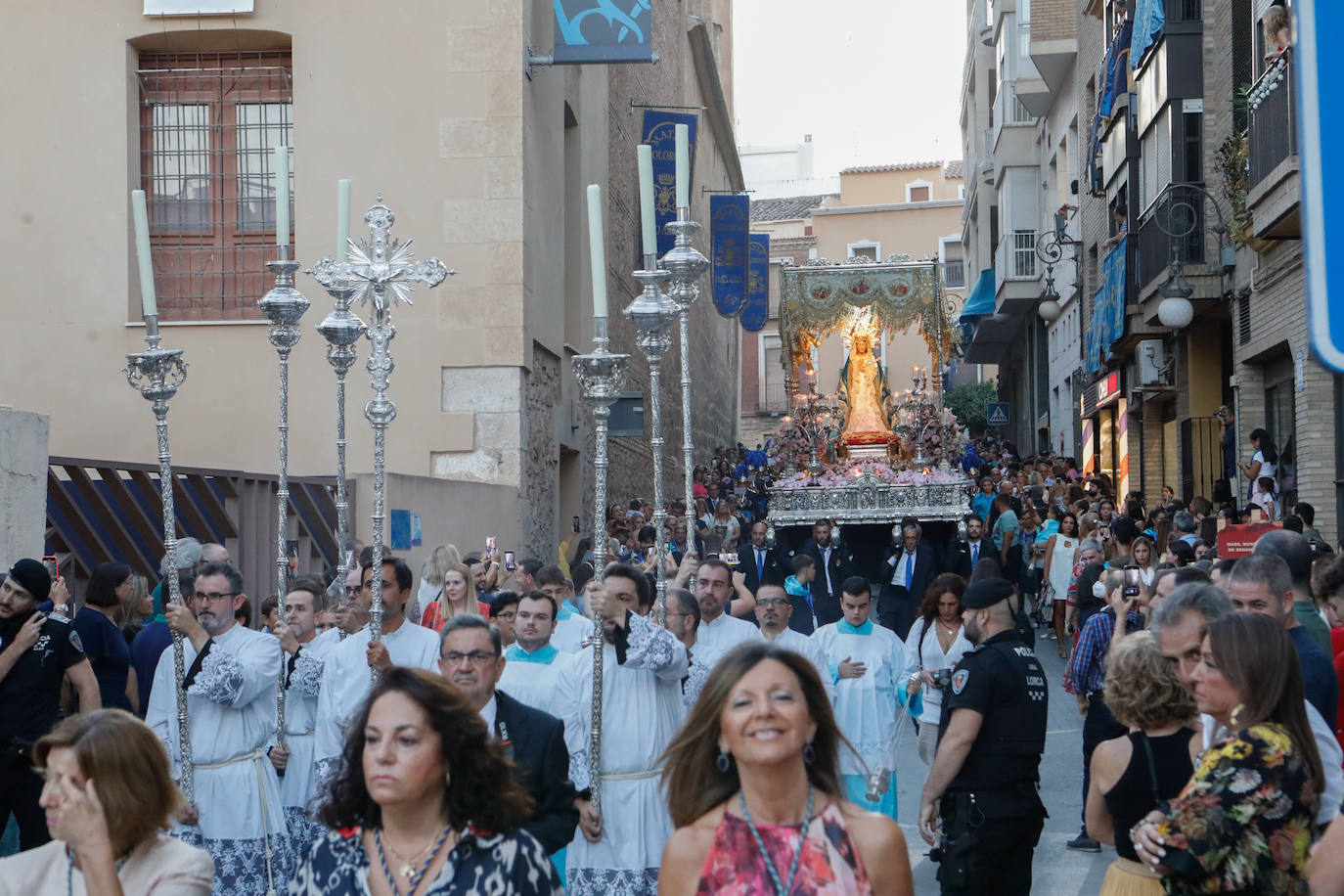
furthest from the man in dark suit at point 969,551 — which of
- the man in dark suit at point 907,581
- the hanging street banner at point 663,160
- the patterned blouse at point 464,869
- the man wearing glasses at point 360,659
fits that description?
the patterned blouse at point 464,869

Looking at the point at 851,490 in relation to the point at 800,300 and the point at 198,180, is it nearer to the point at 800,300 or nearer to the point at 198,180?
the point at 800,300

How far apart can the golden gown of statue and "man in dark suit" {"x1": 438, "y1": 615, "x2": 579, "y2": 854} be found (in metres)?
23.4

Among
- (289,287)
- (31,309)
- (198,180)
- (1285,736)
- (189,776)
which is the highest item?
(198,180)

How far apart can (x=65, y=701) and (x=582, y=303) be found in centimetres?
1464

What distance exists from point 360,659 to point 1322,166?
17.7 ft

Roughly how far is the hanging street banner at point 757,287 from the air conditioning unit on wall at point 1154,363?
14.1 meters

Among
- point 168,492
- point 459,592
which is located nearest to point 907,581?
point 459,592

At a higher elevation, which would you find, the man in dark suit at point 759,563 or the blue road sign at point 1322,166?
the blue road sign at point 1322,166

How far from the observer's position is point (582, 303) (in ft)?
72.0

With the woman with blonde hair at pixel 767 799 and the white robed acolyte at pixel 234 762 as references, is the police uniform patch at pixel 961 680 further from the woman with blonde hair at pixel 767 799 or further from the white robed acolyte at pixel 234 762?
the white robed acolyte at pixel 234 762

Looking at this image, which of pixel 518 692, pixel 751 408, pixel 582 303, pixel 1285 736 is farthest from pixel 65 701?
pixel 751 408

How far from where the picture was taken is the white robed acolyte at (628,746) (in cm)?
625

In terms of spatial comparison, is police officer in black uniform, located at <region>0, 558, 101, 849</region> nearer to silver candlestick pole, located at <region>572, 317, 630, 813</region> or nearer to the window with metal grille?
silver candlestick pole, located at <region>572, 317, 630, 813</region>

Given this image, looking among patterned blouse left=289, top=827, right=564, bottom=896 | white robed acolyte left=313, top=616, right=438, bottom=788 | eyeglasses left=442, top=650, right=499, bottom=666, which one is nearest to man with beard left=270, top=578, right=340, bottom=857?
white robed acolyte left=313, top=616, right=438, bottom=788
